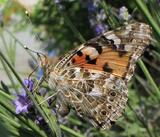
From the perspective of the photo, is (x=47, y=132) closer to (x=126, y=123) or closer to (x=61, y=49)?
(x=126, y=123)

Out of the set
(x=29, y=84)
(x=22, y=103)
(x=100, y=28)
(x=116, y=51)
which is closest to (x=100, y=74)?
(x=116, y=51)

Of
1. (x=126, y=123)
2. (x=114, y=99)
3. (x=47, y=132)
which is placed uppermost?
(x=47, y=132)

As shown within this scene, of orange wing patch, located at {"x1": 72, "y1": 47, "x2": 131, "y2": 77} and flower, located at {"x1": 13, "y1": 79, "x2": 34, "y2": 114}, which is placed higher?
flower, located at {"x1": 13, "y1": 79, "x2": 34, "y2": 114}

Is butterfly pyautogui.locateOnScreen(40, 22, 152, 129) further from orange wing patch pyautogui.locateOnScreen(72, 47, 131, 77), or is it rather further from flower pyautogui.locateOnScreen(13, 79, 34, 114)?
flower pyautogui.locateOnScreen(13, 79, 34, 114)

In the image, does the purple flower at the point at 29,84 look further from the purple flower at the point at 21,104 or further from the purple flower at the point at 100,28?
the purple flower at the point at 100,28


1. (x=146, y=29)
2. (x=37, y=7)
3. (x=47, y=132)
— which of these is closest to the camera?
(x=47, y=132)

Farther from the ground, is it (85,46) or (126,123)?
(85,46)

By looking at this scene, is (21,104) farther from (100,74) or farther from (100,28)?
(100,28)

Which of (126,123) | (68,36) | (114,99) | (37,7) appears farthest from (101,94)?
(37,7)

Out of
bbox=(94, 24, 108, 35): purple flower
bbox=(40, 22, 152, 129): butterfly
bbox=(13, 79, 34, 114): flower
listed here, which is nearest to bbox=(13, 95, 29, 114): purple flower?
bbox=(13, 79, 34, 114): flower
